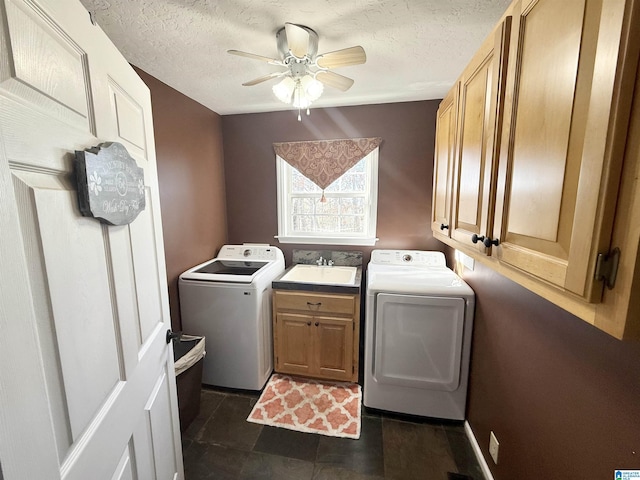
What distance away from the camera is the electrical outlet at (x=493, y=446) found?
4.54ft

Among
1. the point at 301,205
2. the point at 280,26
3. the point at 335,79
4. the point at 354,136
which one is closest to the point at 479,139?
the point at 335,79

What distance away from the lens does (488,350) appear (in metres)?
1.53

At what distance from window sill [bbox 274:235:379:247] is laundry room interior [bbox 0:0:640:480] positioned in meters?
0.02

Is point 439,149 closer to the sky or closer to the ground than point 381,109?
closer to the ground

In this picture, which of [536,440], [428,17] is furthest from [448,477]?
[428,17]

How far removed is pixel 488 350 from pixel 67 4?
2.18 meters

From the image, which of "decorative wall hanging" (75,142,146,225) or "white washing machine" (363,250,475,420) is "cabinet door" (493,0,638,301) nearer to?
"white washing machine" (363,250,475,420)

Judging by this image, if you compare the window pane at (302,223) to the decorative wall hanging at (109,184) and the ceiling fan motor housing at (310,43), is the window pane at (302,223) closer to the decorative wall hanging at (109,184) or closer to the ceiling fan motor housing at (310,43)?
the ceiling fan motor housing at (310,43)

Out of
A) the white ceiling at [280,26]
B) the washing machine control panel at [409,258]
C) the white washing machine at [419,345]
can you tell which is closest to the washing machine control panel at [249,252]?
the washing machine control panel at [409,258]

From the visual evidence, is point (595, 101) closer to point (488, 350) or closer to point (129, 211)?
point (129, 211)

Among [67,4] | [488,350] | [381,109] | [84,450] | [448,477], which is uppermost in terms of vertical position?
[381,109]

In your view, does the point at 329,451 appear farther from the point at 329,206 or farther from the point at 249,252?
the point at 329,206

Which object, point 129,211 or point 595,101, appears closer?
point 595,101

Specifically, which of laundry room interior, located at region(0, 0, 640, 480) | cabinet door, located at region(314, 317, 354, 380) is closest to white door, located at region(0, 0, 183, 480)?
laundry room interior, located at region(0, 0, 640, 480)
